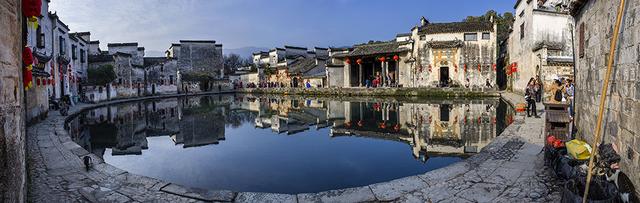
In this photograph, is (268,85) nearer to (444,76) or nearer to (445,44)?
(444,76)

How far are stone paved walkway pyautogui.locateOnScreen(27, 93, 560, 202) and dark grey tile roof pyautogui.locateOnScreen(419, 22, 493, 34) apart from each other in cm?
2328

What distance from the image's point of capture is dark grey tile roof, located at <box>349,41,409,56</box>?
103ft

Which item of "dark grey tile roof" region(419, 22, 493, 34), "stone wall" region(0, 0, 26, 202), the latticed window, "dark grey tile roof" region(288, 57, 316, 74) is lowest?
"stone wall" region(0, 0, 26, 202)

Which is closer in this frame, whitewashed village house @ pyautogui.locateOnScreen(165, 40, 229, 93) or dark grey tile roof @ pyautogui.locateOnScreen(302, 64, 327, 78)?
dark grey tile roof @ pyautogui.locateOnScreen(302, 64, 327, 78)

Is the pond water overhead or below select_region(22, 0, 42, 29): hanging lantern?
below

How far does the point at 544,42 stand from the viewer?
19.6 m

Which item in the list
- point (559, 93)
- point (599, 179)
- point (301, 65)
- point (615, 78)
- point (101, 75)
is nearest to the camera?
point (599, 179)

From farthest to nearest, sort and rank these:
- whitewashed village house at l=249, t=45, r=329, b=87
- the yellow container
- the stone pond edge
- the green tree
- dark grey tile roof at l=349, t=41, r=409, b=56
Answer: whitewashed village house at l=249, t=45, r=329, b=87
dark grey tile roof at l=349, t=41, r=409, b=56
the green tree
the stone pond edge
the yellow container

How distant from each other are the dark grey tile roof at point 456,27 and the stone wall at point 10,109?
91.6ft

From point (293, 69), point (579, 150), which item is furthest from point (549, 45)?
point (293, 69)

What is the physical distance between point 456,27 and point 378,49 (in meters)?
6.86

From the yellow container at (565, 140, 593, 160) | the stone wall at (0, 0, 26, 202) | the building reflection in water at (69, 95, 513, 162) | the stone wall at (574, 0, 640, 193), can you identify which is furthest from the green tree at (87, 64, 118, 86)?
the yellow container at (565, 140, 593, 160)

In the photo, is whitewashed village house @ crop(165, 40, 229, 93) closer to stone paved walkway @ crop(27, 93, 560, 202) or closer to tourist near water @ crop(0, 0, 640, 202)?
tourist near water @ crop(0, 0, 640, 202)

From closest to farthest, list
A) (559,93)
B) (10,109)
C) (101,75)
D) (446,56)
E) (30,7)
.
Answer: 1. (10,109)
2. (30,7)
3. (559,93)
4. (446,56)
5. (101,75)
